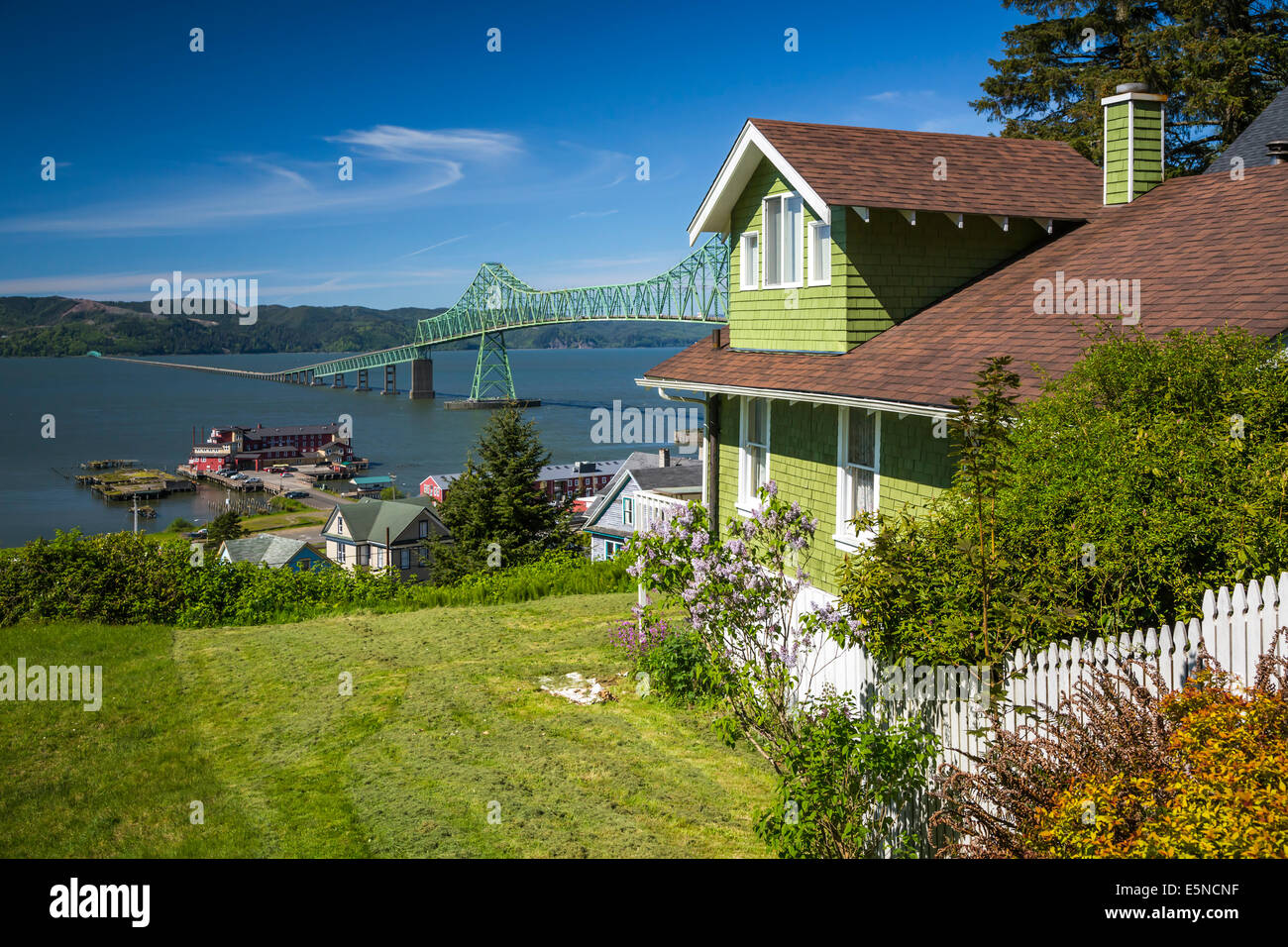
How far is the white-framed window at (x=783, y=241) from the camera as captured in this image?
12.6m

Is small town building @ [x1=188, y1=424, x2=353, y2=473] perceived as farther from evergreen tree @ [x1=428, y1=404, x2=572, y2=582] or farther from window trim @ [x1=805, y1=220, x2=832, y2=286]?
window trim @ [x1=805, y1=220, x2=832, y2=286]

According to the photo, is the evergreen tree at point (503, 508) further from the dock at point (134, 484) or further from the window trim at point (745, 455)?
the dock at point (134, 484)

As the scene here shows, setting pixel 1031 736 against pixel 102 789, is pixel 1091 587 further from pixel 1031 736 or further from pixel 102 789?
pixel 102 789

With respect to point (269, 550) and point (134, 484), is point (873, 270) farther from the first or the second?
point (134, 484)

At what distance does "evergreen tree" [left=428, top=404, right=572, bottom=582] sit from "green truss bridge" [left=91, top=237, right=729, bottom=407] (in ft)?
227

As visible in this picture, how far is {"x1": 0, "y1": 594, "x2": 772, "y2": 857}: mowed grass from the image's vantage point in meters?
7.33

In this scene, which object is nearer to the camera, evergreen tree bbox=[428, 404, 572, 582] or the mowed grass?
the mowed grass

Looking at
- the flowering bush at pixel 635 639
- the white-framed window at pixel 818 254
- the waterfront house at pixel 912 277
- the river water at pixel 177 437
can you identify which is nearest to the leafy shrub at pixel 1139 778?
the waterfront house at pixel 912 277

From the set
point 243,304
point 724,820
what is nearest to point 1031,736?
point 724,820

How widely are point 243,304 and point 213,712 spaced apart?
2409cm

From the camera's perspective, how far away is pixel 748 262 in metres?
13.8

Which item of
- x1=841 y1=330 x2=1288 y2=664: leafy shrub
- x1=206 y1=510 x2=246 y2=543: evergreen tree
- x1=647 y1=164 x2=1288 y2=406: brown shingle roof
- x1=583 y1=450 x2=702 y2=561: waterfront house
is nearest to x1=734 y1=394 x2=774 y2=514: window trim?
x1=647 y1=164 x2=1288 y2=406: brown shingle roof

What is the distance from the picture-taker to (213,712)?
10.8 metres

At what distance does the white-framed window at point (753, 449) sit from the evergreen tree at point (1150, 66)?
17837 mm
